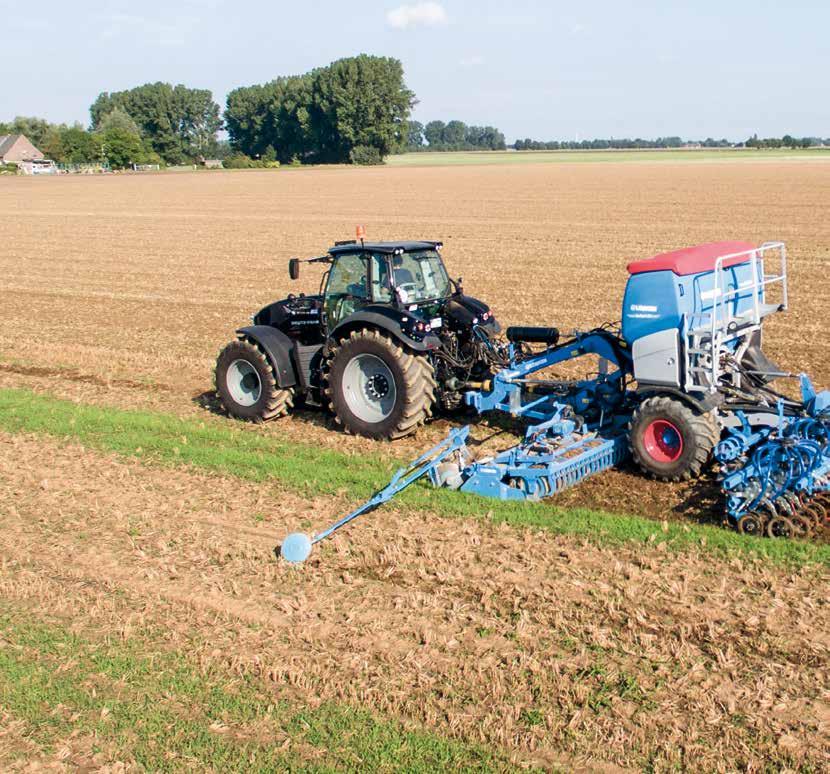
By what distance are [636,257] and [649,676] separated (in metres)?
18.3

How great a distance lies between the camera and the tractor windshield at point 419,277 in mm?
9820

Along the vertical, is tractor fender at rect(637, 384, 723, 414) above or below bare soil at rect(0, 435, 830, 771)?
above

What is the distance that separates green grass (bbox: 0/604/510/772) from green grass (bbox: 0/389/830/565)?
2290 millimetres

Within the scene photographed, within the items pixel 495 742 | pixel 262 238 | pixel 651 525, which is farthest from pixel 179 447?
pixel 262 238

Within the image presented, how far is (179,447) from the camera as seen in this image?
32.0ft

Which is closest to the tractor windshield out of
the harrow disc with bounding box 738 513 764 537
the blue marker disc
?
the blue marker disc

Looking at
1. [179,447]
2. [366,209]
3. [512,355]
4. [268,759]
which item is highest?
[366,209]

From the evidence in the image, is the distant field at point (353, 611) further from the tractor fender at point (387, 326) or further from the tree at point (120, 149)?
the tree at point (120, 149)

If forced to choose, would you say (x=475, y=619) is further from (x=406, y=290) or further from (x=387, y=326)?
(x=406, y=290)

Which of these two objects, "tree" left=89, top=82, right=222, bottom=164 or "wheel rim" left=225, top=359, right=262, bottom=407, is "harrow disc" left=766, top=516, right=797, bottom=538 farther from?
"tree" left=89, top=82, right=222, bottom=164

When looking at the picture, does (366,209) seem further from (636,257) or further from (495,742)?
(495,742)

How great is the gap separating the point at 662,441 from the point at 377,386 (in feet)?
10.1

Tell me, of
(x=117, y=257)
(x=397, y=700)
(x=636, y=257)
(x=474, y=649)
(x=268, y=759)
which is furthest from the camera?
(x=117, y=257)

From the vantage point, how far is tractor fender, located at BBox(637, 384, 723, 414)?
7738 mm
